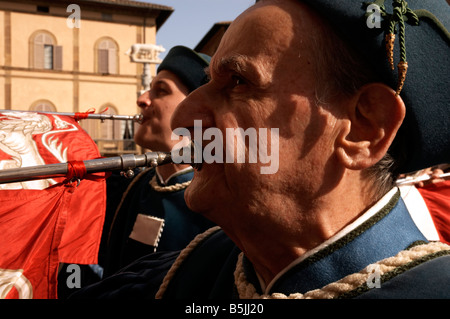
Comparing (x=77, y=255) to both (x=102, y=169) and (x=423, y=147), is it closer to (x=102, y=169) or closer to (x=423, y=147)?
(x=102, y=169)

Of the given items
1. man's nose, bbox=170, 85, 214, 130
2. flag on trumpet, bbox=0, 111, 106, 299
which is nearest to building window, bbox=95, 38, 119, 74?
flag on trumpet, bbox=0, 111, 106, 299

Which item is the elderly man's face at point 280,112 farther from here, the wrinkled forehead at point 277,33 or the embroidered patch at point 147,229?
the embroidered patch at point 147,229

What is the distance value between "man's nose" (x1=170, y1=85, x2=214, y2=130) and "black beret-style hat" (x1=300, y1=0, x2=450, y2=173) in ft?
1.10

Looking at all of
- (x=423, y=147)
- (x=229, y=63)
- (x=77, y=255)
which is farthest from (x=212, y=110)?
(x=77, y=255)

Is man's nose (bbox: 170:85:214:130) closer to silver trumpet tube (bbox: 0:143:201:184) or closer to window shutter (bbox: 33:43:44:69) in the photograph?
silver trumpet tube (bbox: 0:143:201:184)

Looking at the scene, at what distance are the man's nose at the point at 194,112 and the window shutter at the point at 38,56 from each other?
26716mm

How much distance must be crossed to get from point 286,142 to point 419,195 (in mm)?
2193

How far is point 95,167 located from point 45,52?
26738mm

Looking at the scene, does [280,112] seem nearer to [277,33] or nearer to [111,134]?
[277,33]

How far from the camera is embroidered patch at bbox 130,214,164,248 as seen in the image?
295 cm

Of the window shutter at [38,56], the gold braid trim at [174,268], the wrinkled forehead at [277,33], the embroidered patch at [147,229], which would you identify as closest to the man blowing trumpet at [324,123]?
the wrinkled forehead at [277,33]

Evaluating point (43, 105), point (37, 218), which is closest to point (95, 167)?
point (37, 218)

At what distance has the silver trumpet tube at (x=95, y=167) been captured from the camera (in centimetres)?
115

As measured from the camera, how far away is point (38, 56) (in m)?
25.2
